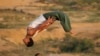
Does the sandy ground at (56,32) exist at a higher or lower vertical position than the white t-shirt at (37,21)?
lower

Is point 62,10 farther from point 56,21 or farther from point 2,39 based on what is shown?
point 2,39

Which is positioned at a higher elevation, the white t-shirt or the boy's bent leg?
the white t-shirt

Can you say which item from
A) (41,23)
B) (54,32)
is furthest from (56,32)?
(41,23)

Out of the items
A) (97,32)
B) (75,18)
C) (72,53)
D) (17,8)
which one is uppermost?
(17,8)

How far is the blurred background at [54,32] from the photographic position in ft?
6.71

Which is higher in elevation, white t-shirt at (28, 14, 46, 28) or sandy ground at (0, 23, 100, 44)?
white t-shirt at (28, 14, 46, 28)

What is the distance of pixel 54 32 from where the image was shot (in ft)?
6.73

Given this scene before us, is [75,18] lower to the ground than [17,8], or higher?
lower

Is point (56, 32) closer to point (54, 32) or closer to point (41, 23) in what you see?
point (54, 32)

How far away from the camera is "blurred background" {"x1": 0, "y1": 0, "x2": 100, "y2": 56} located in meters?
2.04

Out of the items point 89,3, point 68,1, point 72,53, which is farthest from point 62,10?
point 72,53

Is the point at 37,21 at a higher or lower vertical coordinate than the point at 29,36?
higher

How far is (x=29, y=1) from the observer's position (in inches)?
82.4

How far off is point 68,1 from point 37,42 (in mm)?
439
